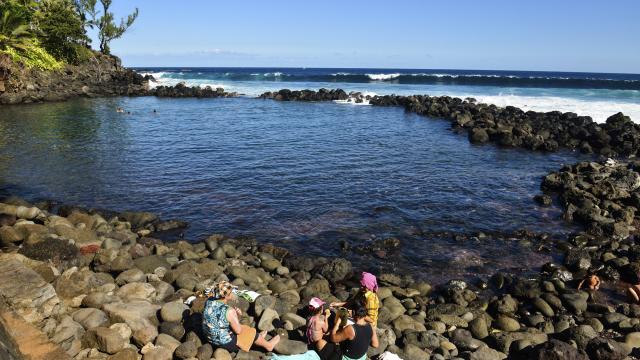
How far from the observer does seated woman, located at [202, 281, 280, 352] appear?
8.52m

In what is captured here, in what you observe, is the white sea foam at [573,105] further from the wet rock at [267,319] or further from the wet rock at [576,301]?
the wet rock at [267,319]

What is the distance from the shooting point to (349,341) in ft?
28.2

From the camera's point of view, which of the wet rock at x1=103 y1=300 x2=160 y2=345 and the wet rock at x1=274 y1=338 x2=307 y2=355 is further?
the wet rock at x1=274 y1=338 x2=307 y2=355

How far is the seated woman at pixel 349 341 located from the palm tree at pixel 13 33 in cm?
747

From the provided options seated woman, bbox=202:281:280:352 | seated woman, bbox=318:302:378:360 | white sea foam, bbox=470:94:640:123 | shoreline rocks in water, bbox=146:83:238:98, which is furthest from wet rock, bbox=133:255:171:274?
shoreline rocks in water, bbox=146:83:238:98

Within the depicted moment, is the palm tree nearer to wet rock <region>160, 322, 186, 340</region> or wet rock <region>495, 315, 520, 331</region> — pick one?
wet rock <region>160, 322, 186, 340</region>

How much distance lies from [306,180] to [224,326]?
49.6ft

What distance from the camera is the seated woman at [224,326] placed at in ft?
28.0

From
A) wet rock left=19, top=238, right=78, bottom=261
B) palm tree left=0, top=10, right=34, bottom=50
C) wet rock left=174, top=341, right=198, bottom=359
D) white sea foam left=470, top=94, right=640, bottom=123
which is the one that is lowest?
wet rock left=174, top=341, right=198, bottom=359

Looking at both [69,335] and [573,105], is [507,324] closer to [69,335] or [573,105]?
[69,335]

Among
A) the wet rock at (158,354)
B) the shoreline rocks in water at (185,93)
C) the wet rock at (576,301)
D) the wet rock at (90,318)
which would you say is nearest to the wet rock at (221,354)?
the wet rock at (158,354)

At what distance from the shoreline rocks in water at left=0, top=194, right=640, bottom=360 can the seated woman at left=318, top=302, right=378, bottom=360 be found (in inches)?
28.8

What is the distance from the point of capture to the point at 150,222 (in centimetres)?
1706

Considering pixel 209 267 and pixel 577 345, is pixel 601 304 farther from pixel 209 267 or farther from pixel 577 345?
pixel 209 267
